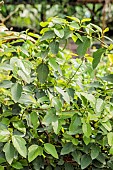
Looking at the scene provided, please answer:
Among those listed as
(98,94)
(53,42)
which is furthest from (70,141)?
(53,42)

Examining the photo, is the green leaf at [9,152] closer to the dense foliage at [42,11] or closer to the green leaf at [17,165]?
the green leaf at [17,165]

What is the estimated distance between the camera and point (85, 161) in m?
1.25

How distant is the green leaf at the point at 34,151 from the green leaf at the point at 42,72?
202 mm

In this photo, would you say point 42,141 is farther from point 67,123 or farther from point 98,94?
point 98,94

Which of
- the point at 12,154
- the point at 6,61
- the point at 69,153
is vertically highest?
the point at 6,61

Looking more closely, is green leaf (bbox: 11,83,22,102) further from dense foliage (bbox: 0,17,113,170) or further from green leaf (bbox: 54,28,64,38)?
green leaf (bbox: 54,28,64,38)

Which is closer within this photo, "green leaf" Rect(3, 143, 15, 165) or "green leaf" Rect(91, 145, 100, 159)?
"green leaf" Rect(3, 143, 15, 165)

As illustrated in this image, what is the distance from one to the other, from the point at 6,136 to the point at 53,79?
33 centimetres

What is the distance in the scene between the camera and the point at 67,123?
1.34m

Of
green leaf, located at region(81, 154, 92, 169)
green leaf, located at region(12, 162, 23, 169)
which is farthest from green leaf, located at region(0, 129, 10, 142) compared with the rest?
green leaf, located at region(81, 154, 92, 169)

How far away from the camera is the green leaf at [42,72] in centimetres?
125

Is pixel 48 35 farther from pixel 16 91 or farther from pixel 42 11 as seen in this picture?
pixel 42 11

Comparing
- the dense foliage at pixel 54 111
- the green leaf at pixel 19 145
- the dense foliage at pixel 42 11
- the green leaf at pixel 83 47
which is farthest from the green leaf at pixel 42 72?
the dense foliage at pixel 42 11

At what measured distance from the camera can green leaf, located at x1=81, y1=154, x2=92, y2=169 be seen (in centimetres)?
124
